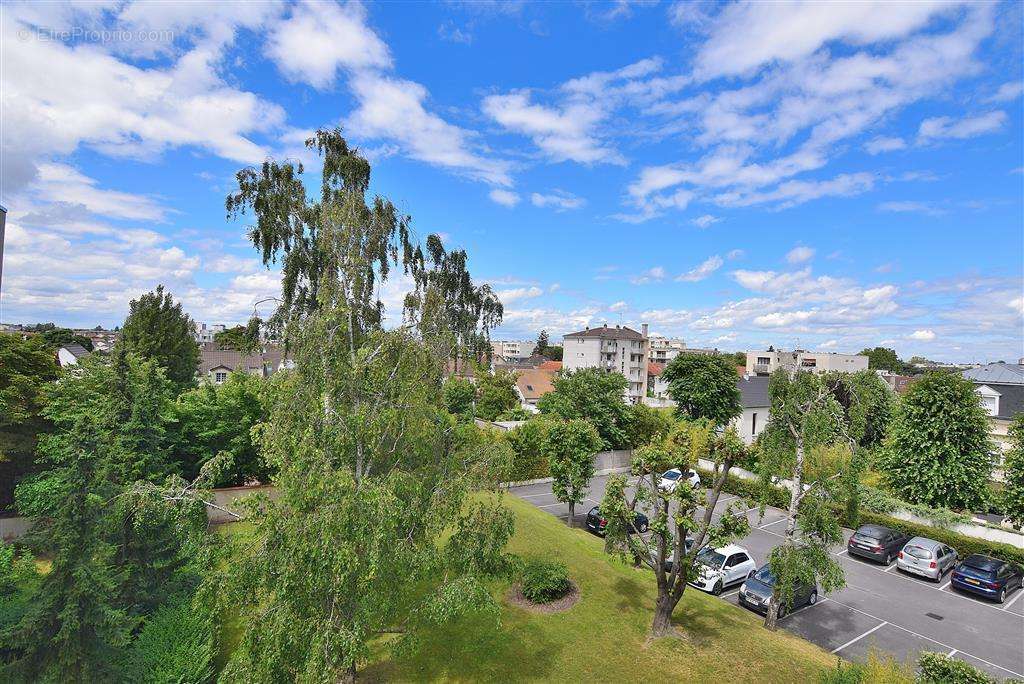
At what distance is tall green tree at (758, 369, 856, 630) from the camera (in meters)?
13.5

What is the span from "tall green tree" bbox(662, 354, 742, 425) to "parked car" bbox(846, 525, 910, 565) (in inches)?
723

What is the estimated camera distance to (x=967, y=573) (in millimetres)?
19312

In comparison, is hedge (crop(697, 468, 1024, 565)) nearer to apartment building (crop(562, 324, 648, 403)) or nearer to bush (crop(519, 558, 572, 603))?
bush (crop(519, 558, 572, 603))

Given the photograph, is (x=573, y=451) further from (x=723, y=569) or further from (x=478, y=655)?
(x=478, y=655)

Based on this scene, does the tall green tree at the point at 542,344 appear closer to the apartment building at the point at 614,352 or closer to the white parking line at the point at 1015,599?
the apartment building at the point at 614,352

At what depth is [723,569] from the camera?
723 inches

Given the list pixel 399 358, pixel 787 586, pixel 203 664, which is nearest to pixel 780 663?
pixel 787 586

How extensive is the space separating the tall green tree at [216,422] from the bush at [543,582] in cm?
1327

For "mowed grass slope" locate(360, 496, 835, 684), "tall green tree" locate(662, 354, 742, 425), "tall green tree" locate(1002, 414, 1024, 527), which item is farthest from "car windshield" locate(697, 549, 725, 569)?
"tall green tree" locate(662, 354, 742, 425)

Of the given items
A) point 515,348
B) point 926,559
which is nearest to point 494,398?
point 926,559

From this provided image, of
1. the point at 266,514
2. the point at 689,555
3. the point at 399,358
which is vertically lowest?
the point at 689,555

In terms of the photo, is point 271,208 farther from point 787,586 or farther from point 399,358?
point 787,586

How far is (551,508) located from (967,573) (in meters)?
17.8

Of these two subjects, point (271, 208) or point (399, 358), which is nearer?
point (399, 358)
